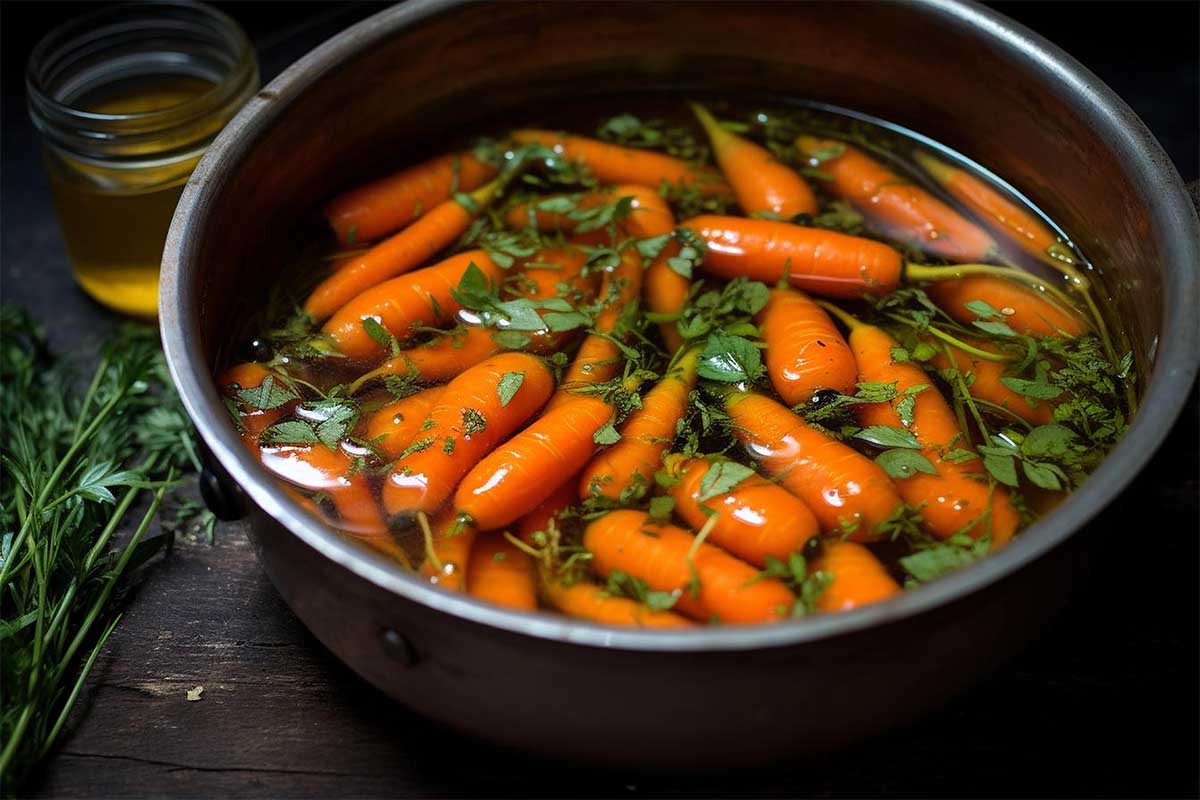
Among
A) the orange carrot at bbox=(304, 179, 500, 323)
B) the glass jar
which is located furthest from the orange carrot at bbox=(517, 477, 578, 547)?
the glass jar

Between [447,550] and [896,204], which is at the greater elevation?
[896,204]

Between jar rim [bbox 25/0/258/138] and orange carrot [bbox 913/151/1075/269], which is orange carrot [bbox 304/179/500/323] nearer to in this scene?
jar rim [bbox 25/0/258/138]

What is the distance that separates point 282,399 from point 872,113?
111 centimetres

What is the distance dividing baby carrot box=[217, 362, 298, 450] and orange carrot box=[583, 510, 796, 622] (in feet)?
1.49

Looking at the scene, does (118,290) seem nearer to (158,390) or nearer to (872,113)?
(158,390)

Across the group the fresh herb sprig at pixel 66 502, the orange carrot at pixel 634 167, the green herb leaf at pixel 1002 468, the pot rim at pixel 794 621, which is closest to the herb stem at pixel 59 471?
the fresh herb sprig at pixel 66 502

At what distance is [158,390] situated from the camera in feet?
6.50

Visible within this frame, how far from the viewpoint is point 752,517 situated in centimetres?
146

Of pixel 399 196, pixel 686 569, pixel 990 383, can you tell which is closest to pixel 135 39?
pixel 399 196

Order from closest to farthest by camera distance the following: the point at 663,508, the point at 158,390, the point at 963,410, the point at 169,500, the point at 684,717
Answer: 1. the point at 684,717
2. the point at 663,508
3. the point at 963,410
4. the point at 169,500
5. the point at 158,390

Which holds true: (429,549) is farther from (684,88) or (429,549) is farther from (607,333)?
(684,88)

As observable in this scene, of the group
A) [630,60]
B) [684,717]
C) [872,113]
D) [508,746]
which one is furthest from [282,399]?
[872,113]

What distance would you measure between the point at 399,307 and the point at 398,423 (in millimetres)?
212

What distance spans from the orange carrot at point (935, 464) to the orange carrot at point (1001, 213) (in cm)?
33
